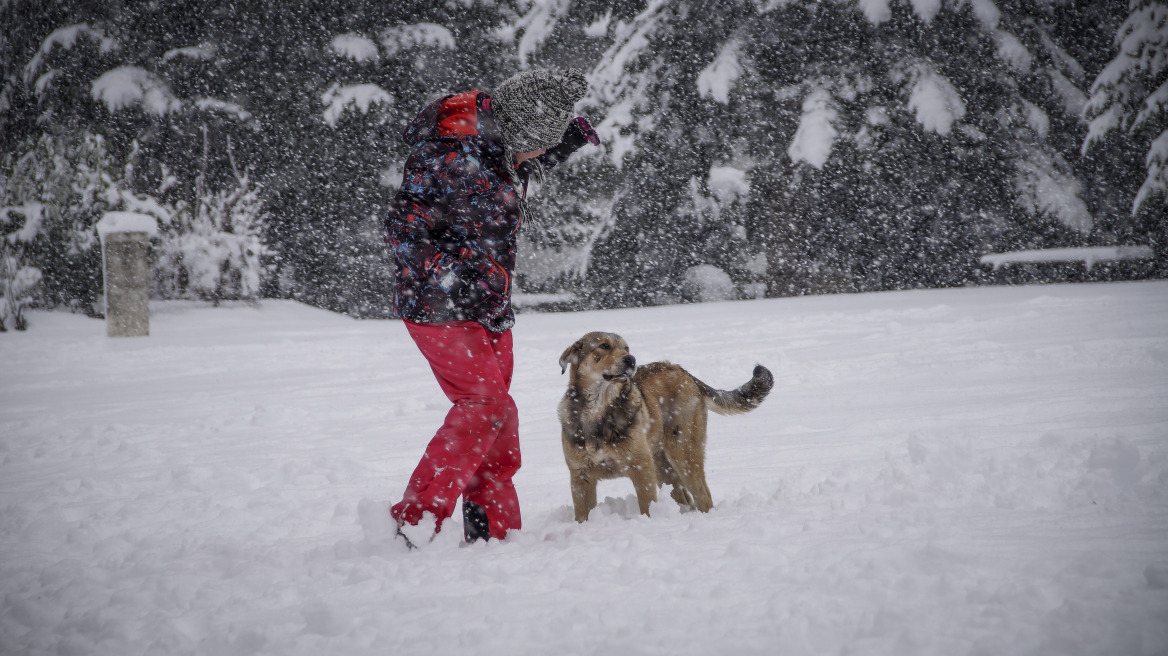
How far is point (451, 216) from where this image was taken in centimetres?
250

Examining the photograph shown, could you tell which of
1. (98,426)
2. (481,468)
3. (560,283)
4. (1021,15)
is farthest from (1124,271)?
(98,426)

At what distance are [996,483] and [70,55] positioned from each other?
1844 cm

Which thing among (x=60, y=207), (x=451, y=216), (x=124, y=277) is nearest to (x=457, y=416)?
(x=451, y=216)

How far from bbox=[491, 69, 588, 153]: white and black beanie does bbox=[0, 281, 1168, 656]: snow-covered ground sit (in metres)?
1.54

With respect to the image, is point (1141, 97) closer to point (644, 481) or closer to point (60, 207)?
point (644, 481)

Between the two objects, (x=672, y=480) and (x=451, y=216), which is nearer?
(x=451, y=216)

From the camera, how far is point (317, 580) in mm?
2297

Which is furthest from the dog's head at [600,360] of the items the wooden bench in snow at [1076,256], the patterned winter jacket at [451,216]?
the wooden bench in snow at [1076,256]

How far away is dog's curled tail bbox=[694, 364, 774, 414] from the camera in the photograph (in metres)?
3.81

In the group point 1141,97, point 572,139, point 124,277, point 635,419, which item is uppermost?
point 1141,97

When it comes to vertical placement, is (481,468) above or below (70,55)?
below

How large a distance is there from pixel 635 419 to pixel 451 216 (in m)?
1.39

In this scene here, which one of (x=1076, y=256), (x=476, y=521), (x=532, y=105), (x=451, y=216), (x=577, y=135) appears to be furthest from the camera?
(x=1076, y=256)

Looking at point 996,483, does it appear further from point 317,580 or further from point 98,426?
point 98,426
